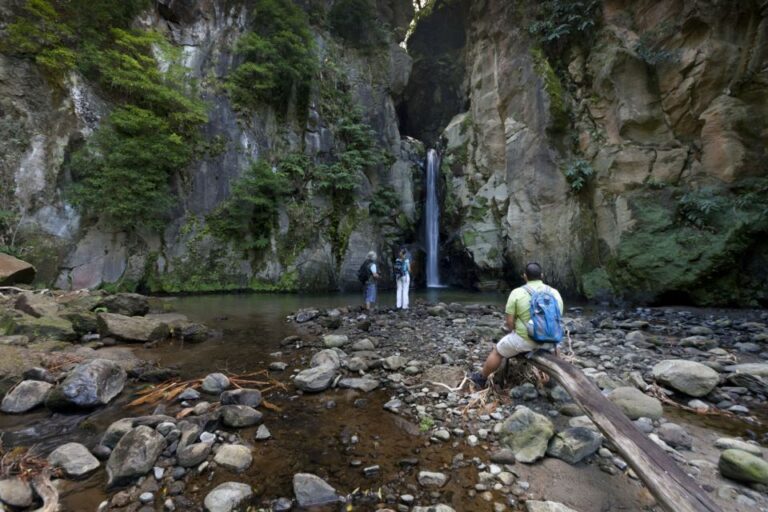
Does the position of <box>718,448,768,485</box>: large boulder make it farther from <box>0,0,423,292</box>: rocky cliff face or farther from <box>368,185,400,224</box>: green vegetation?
<box>368,185,400,224</box>: green vegetation

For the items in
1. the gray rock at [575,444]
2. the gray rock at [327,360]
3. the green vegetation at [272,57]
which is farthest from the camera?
the green vegetation at [272,57]

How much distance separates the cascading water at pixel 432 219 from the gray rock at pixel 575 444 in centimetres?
1607

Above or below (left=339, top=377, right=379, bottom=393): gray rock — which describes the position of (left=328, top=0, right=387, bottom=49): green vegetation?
above

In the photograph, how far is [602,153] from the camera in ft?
39.3

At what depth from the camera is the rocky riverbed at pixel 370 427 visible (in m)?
2.36

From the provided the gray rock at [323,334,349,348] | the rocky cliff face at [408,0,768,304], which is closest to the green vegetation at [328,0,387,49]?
the rocky cliff face at [408,0,768,304]

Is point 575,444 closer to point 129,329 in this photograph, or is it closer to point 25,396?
point 25,396

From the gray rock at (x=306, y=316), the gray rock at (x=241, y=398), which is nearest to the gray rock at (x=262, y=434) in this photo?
the gray rock at (x=241, y=398)

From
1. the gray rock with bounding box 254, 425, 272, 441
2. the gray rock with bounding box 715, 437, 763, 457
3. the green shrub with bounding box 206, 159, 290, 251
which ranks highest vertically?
the green shrub with bounding box 206, 159, 290, 251

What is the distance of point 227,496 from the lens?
2.28 meters

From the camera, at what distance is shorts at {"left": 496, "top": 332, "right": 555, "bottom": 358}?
3658 mm

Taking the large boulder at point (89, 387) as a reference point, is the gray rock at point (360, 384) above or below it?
below

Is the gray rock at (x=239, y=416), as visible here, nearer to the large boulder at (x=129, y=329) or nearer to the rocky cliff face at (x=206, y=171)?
the large boulder at (x=129, y=329)

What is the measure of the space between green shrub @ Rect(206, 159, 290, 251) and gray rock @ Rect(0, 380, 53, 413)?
492 inches
